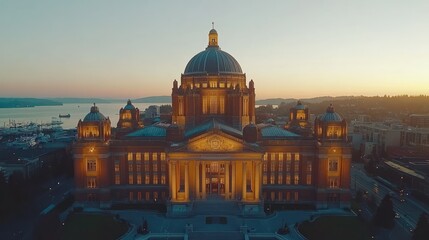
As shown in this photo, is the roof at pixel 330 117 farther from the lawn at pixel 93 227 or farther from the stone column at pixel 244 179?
the lawn at pixel 93 227

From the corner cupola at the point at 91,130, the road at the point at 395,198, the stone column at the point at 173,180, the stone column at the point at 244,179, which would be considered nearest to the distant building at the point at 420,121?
the road at the point at 395,198

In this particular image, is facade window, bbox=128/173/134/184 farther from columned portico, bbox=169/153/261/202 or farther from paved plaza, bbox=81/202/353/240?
columned portico, bbox=169/153/261/202

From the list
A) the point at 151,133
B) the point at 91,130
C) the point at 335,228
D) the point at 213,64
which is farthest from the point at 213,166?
the point at 213,64

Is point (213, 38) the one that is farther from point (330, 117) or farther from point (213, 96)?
point (330, 117)

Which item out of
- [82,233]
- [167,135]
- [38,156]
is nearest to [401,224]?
[167,135]

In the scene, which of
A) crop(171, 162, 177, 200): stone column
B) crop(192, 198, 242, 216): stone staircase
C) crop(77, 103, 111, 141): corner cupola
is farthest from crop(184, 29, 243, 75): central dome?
crop(192, 198, 242, 216): stone staircase

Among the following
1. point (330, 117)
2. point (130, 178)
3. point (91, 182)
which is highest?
point (330, 117)

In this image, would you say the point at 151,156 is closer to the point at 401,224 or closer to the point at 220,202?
the point at 220,202

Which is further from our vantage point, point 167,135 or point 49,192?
point 49,192
